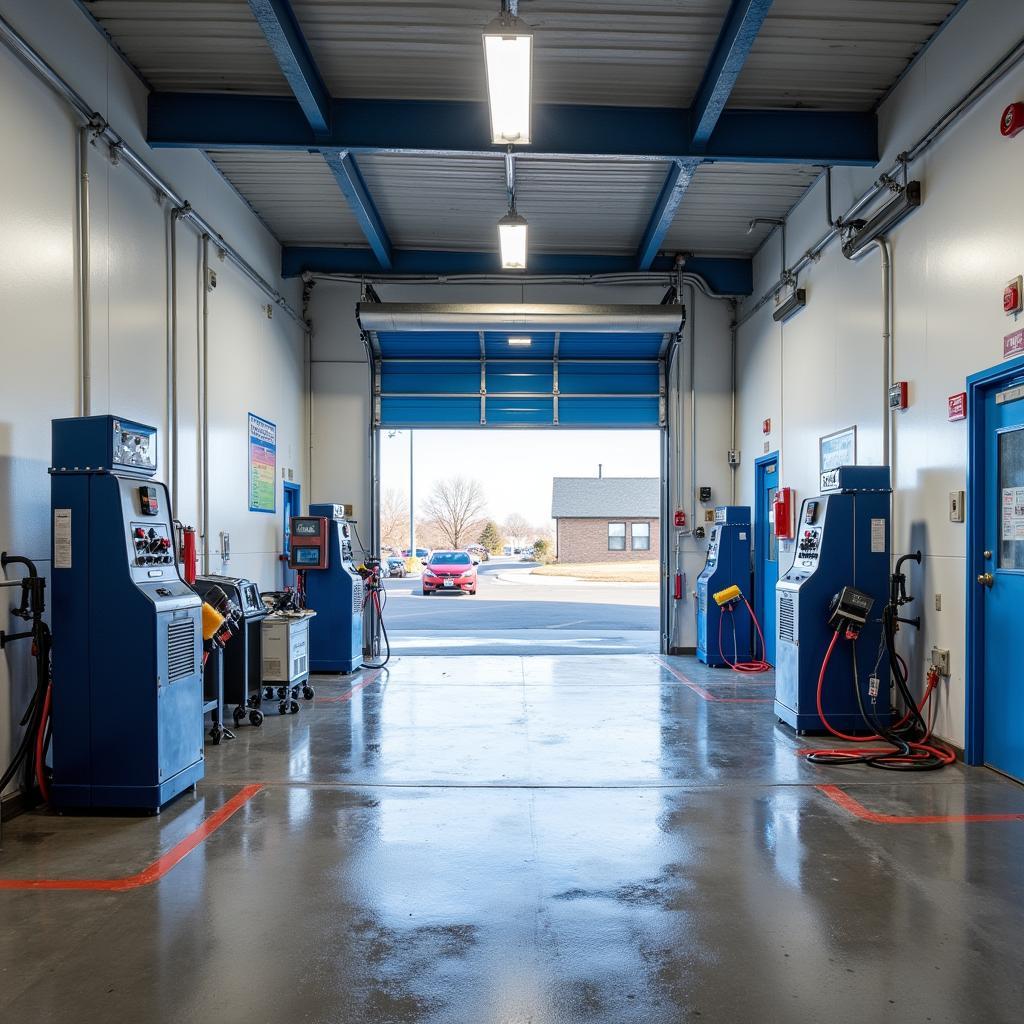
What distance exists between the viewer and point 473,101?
5.70 meters

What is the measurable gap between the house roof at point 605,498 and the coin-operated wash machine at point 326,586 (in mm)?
29319

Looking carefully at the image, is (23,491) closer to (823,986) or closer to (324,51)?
(324,51)

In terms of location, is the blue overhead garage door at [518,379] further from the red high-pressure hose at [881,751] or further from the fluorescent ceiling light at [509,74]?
the fluorescent ceiling light at [509,74]

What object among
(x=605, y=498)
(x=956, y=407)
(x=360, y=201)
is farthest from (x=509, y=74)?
(x=605, y=498)

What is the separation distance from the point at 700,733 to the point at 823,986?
3.16m

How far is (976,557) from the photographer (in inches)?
181

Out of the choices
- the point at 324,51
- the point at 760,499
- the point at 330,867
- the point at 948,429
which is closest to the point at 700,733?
the point at 948,429

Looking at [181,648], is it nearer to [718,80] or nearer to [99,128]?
[99,128]

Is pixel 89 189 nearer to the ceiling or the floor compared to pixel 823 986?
nearer to the ceiling

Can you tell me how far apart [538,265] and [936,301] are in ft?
16.6

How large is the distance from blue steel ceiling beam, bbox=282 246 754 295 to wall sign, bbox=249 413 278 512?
7.23 feet

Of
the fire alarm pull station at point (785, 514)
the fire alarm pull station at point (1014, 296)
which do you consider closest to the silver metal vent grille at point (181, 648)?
the fire alarm pull station at point (1014, 296)

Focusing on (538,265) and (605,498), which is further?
(605,498)

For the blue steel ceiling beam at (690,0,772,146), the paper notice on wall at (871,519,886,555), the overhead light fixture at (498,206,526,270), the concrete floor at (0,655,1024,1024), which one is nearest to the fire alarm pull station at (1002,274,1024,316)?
the paper notice on wall at (871,519,886,555)
